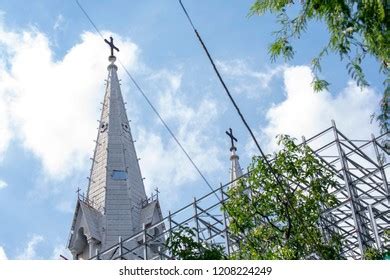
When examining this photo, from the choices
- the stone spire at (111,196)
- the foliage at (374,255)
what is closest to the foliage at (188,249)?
the foliage at (374,255)

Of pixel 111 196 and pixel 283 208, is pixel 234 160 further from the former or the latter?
pixel 283 208

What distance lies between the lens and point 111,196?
4081 cm

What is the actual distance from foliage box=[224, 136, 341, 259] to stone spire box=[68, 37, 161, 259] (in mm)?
24886

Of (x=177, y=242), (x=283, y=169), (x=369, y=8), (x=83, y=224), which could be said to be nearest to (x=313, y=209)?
(x=283, y=169)

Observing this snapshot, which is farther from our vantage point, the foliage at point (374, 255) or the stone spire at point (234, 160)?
the stone spire at point (234, 160)

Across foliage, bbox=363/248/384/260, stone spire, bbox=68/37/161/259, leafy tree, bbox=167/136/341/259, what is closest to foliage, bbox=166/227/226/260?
leafy tree, bbox=167/136/341/259

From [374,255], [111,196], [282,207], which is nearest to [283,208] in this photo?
[282,207]

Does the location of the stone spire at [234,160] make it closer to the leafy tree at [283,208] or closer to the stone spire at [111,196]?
the stone spire at [111,196]

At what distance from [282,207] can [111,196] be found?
1104 inches

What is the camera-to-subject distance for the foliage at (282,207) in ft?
43.0

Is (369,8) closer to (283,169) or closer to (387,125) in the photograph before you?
(387,125)

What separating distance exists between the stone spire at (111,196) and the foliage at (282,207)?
81.6ft

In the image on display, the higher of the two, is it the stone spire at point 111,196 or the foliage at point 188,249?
the stone spire at point 111,196
